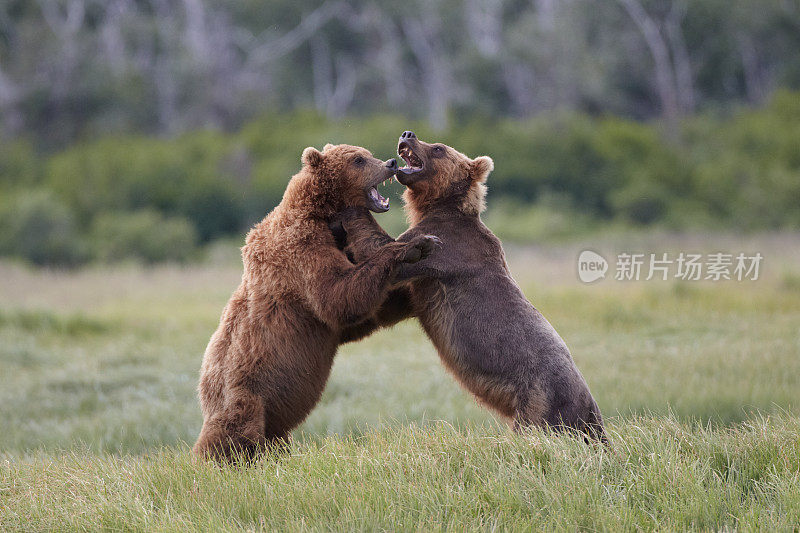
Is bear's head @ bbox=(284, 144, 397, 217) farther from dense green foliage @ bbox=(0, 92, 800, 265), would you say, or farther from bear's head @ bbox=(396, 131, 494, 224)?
dense green foliage @ bbox=(0, 92, 800, 265)

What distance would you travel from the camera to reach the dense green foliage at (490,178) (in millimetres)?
28328

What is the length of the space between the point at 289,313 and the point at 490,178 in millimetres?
28549

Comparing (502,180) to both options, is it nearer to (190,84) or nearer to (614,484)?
(190,84)

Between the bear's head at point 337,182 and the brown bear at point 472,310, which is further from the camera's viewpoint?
the bear's head at point 337,182

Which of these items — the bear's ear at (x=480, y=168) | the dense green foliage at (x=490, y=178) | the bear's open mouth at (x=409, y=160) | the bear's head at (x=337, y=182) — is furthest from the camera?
the dense green foliage at (x=490, y=178)

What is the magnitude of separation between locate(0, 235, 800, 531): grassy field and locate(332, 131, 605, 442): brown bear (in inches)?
9.7

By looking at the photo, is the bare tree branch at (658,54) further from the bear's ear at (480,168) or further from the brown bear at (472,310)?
the brown bear at (472,310)

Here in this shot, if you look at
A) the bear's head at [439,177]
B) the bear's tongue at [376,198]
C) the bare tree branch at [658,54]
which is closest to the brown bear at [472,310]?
the bear's head at [439,177]

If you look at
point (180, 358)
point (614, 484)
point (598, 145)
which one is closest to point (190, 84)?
point (598, 145)

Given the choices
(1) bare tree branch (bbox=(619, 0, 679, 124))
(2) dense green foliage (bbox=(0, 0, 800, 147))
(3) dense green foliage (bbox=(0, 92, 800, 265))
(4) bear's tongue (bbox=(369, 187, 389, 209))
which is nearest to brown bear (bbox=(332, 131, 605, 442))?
(4) bear's tongue (bbox=(369, 187, 389, 209))

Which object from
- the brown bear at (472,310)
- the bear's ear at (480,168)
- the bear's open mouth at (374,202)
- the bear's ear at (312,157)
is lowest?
the brown bear at (472,310)

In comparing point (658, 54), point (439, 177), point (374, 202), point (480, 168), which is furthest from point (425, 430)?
point (658, 54)

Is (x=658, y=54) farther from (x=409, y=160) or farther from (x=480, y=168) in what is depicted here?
(x=409, y=160)

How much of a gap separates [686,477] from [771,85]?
41.6m
